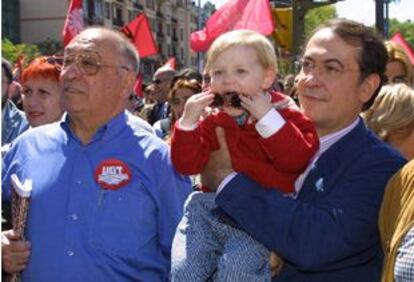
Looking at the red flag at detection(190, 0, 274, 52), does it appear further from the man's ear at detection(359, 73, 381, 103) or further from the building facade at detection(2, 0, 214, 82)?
the building facade at detection(2, 0, 214, 82)

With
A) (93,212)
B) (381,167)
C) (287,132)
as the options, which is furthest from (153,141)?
(381,167)

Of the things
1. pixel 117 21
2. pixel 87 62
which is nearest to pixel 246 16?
pixel 87 62

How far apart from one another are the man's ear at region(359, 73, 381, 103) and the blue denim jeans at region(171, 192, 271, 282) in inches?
27.3

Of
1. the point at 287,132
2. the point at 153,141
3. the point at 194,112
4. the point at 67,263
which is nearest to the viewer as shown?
the point at 287,132

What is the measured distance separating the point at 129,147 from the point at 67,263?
0.58m

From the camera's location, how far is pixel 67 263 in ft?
10.8

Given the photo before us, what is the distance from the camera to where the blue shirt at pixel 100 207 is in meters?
3.31

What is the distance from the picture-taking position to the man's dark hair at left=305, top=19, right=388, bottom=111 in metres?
2.88

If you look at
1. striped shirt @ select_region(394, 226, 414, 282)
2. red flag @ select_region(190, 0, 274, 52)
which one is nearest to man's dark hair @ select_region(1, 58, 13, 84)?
striped shirt @ select_region(394, 226, 414, 282)

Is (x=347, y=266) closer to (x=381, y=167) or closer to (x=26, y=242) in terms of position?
(x=381, y=167)

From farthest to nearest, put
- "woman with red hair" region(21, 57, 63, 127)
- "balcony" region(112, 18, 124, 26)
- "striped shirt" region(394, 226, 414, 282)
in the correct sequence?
"balcony" region(112, 18, 124, 26) < "woman with red hair" region(21, 57, 63, 127) < "striped shirt" region(394, 226, 414, 282)

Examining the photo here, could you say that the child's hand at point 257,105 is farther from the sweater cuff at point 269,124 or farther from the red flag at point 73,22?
the red flag at point 73,22

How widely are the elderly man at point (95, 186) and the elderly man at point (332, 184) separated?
47 centimetres

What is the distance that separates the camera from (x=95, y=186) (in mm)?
3367
